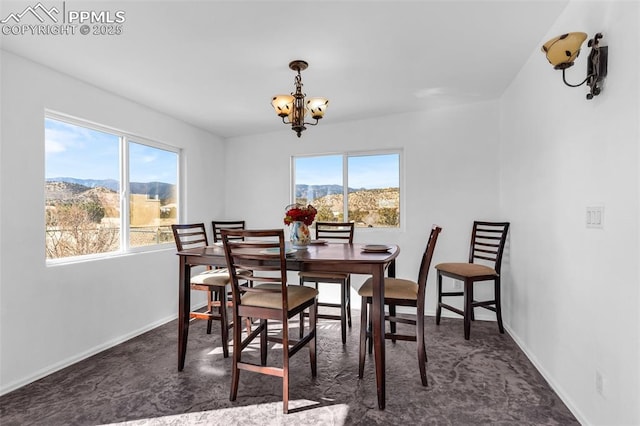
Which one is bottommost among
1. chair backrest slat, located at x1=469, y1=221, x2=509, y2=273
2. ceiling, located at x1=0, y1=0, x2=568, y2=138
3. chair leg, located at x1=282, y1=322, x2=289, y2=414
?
chair leg, located at x1=282, y1=322, x2=289, y2=414

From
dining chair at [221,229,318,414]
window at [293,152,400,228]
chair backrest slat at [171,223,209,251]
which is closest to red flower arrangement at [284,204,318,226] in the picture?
dining chair at [221,229,318,414]

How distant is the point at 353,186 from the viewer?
4250 mm

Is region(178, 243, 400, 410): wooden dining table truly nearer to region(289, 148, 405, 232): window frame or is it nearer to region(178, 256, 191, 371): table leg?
region(178, 256, 191, 371): table leg

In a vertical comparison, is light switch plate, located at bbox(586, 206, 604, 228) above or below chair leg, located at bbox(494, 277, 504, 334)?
above

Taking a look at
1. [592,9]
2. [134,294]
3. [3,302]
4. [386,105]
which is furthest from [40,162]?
[592,9]

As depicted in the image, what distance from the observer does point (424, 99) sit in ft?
11.3

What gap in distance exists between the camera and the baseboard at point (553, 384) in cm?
184

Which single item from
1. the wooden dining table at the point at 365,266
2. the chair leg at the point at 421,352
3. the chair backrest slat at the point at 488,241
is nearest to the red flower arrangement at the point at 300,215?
the wooden dining table at the point at 365,266

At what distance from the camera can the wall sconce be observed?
1.60m

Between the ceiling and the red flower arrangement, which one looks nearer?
the ceiling

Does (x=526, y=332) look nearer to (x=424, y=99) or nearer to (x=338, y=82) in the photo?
(x=424, y=99)

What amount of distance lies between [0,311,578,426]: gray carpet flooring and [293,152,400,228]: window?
1722mm

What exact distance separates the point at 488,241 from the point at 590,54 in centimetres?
223

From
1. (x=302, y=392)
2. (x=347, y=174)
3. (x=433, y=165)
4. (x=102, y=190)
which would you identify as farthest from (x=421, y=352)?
(x=102, y=190)
